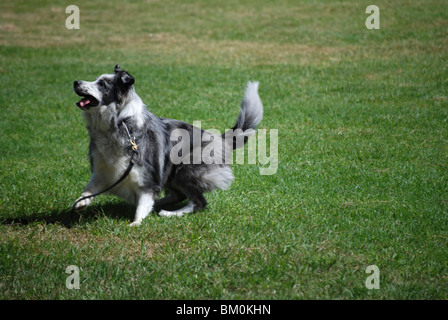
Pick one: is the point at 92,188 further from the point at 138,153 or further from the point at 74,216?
the point at 138,153

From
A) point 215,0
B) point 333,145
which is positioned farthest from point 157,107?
point 215,0

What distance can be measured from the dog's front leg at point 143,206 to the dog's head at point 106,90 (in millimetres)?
934

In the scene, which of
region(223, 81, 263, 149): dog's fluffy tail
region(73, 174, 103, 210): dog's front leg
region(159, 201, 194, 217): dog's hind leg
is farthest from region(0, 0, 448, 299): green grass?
region(223, 81, 263, 149): dog's fluffy tail

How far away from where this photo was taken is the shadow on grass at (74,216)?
5.04 m

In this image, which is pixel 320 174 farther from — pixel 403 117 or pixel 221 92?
→ pixel 221 92

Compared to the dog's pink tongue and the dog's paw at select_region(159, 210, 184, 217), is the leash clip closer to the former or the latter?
the dog's pink tongue

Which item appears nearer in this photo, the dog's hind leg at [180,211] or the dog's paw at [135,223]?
the dog's paw at [135,223]

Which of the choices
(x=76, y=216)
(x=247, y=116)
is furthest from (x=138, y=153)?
(x=247, y=116)

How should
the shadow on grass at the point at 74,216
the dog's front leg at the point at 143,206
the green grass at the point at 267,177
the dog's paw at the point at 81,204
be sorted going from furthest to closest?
the shadow on grass at the point at 74,216 < the dog's front leg at the point at 143,206 < the dog's paw at the point at 81,204 < the green grass at the point at 267,177

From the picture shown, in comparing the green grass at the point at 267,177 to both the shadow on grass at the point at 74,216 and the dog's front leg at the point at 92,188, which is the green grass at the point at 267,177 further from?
the dog's front leg at the point at 92,188

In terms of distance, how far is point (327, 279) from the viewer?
381 centimetres

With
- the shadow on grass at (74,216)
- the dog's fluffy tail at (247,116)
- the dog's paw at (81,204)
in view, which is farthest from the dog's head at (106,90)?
the dog's fluffy tail at (247,116)

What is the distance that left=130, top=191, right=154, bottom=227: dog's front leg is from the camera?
4.92m

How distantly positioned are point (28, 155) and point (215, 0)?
52.8 ft
